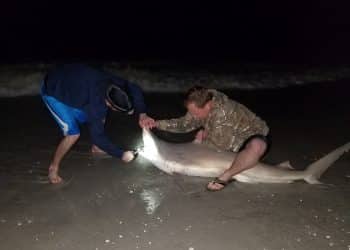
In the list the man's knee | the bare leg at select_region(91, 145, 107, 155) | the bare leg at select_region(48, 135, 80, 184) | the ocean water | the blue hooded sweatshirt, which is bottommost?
the ocean water

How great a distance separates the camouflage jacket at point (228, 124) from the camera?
17.7ft

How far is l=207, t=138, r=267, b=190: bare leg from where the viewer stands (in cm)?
519

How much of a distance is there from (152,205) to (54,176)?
4.58 feet

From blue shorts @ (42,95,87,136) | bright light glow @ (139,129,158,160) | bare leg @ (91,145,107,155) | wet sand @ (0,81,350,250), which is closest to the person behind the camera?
wet sand @ (0,81,350,250)

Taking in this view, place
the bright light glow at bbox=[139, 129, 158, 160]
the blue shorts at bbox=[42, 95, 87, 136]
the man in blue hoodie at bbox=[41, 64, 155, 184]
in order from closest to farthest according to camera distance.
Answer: the man in blue hoodie at bbox=[41, 64, 155, 184] < the blue shorts at bbox=[42, 95, 87, 136] < the bright light glow at bbox=[139, 129, 158, 160]

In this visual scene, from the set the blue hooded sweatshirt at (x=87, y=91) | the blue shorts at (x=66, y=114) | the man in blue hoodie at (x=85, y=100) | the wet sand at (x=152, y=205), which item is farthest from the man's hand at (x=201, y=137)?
the blue shorts at (x=66, y=114)

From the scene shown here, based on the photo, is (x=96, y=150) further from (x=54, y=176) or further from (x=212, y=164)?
(x=212, y=164)

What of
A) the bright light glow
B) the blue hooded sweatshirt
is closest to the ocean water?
the blue hooded sweatshirt

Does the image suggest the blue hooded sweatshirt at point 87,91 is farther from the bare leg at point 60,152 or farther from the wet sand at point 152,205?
the wet sand at point 152,205

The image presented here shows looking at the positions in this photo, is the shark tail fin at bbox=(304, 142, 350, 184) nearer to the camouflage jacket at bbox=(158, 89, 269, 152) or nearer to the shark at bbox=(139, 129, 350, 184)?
the shark at bbox=(139, 129, 350, 184)

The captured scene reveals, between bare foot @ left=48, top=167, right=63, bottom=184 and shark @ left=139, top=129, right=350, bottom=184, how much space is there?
Answer: 107 centimetres

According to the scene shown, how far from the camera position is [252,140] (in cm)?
525

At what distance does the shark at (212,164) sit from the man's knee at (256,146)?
23 centimetres

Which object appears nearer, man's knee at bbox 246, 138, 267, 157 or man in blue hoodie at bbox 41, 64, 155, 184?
man in blue hoodie at bbox 41, 64, 155, 184
